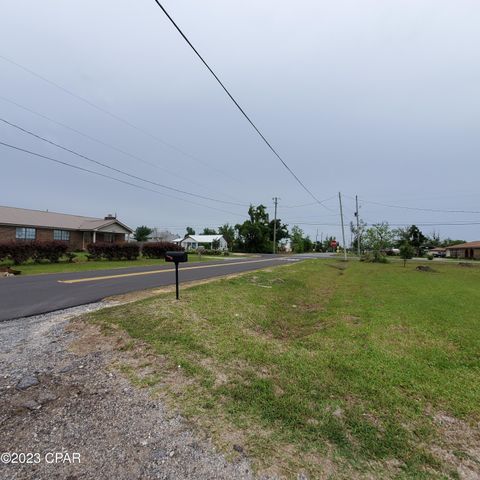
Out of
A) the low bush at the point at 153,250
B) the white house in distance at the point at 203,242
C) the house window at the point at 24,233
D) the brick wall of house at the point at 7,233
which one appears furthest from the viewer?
the white house in distance at the point at 203,242

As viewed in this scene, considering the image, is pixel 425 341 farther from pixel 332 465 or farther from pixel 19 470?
pixel 19 470

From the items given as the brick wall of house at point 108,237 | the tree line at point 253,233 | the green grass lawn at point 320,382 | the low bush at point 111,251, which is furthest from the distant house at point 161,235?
the green grass lawn at point 320,382

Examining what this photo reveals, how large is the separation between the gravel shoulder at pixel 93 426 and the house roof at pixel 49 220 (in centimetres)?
3138

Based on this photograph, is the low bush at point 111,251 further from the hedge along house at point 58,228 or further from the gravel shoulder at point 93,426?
the gravel shoulder at point 93,426

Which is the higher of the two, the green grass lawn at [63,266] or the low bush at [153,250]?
the low bush at [153,250]

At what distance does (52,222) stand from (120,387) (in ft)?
118

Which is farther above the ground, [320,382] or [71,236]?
A: [71,236]

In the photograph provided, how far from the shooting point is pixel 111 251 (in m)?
25.8

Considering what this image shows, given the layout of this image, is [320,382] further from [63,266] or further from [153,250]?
[153,250]

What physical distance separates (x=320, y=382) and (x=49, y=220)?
3766 centimetres

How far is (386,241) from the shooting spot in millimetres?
45469

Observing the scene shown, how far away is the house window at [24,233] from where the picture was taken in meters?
29.9

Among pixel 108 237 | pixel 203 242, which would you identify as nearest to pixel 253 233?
pixel 203 242

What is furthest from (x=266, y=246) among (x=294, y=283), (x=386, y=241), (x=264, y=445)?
(x=264, y=445)
